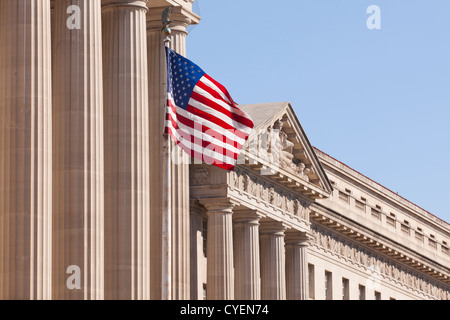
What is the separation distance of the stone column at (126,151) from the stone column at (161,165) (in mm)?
2758

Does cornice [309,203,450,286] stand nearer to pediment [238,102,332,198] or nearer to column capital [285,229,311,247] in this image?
pediment [238,102,332,198]

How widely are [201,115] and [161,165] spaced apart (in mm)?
5984

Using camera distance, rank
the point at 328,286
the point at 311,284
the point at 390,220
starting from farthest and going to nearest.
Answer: the point at 390,220
the point at 328,286
the point at 311,284

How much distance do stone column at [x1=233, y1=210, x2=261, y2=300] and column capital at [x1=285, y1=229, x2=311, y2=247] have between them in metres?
7.47

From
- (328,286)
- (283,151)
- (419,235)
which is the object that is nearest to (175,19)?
(283,151)

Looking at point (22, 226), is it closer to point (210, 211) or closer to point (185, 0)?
point (185, 0)

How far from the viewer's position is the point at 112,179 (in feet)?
178

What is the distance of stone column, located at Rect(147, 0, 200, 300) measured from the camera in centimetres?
5850

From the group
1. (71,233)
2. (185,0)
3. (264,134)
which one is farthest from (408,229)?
(71,233)


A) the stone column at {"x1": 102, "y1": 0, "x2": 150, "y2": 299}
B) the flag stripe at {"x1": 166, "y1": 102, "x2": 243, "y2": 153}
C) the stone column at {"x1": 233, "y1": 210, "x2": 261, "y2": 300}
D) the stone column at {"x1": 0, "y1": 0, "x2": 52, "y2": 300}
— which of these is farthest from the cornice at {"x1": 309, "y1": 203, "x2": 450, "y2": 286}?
the stone column at {"x1": 0, "y1": 0, "x2": 52, "y2": 300}

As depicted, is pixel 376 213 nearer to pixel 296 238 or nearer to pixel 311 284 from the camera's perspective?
pixel 311 284

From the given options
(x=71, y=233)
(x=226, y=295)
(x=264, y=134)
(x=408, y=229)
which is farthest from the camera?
(x=408, y=229)

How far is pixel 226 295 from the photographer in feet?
232
